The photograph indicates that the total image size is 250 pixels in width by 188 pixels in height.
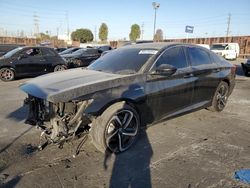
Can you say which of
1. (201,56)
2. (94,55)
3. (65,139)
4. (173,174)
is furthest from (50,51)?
(173,174)

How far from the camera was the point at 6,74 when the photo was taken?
11.8m

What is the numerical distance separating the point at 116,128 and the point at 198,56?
105 inches

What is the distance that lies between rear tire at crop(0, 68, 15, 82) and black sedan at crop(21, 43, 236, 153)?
786cm

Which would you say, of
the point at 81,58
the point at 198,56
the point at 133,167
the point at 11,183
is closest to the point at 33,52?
the point at 81,58

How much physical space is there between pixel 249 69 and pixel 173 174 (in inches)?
465

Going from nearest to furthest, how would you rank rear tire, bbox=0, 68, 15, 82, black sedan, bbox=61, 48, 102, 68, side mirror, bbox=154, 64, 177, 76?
side mirror, bbox=154, 64, 177, 76, rear tire, bbox=0, 68, 15, 82, black sedan, bbox=61, 48, 102, 68

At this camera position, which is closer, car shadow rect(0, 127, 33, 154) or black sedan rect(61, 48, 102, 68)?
car shadow rect(0, 127, 33, 154)

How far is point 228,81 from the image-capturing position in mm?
6645

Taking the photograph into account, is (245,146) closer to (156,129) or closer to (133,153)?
(156,129)

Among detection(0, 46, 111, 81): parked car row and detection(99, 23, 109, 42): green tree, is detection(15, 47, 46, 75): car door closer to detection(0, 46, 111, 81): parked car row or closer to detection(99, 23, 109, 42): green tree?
detection(0, 46, 111, 81): parked car row

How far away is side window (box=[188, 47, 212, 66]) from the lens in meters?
5.54

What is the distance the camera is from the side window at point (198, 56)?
554 cm

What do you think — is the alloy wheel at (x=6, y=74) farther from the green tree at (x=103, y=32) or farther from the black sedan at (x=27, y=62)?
the green tree at (x=103, y=32)

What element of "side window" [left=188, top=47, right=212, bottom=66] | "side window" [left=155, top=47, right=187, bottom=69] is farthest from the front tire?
"side window" [left=188, top=47, right=212, bottom=66]
